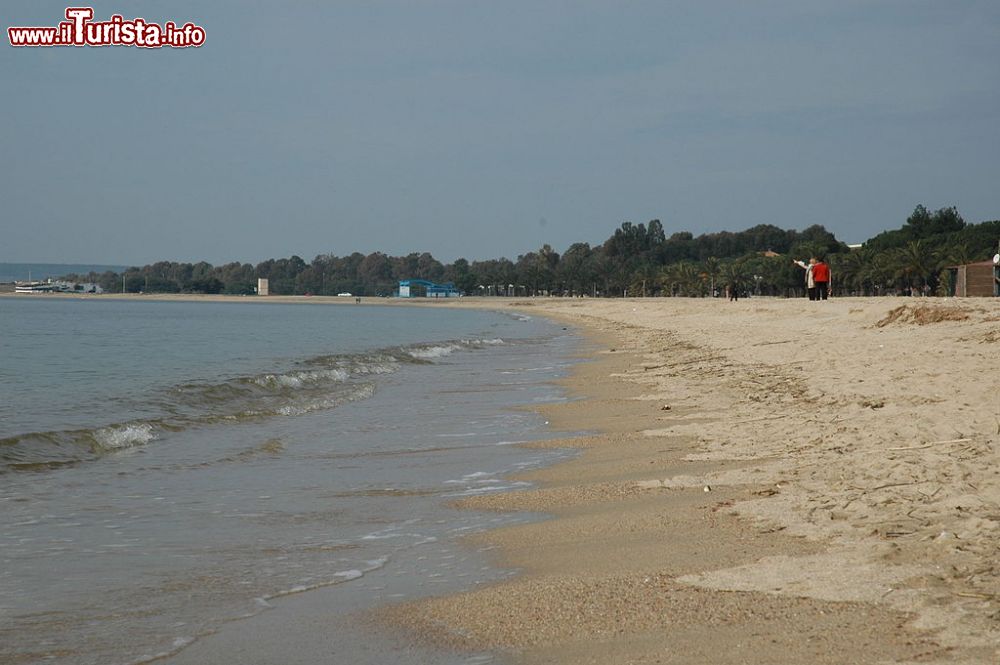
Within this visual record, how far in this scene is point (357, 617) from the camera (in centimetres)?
441

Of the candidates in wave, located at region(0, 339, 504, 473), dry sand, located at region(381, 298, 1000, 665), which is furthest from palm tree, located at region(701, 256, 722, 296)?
dry sand, located at region(381, 298, 1000, 665)

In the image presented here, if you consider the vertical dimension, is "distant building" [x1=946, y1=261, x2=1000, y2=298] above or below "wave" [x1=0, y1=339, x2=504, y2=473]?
above

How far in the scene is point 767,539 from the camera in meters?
5.12

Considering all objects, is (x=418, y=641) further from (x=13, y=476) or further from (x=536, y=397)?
(x=536, y=397)

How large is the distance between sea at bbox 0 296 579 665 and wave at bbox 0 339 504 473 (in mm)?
53

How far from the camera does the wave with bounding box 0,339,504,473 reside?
10148mm

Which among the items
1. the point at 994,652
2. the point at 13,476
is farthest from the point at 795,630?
the point at 13,476

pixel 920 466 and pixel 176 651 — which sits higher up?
Result: pixel 920 466

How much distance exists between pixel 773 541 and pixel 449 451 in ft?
16.5

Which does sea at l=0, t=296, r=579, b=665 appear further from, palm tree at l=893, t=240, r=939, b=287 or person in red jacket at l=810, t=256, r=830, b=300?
palm tree at l=893, t=240, r=939, b=287

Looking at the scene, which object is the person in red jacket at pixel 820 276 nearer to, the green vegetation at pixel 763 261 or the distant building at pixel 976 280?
the distant building at pixel 976 280

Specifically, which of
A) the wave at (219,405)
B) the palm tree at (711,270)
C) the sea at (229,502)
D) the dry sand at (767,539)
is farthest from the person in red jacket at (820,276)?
the palm tree at (711,270)

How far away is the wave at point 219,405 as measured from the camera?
10.1m

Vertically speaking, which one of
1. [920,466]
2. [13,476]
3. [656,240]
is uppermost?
[656,240]
